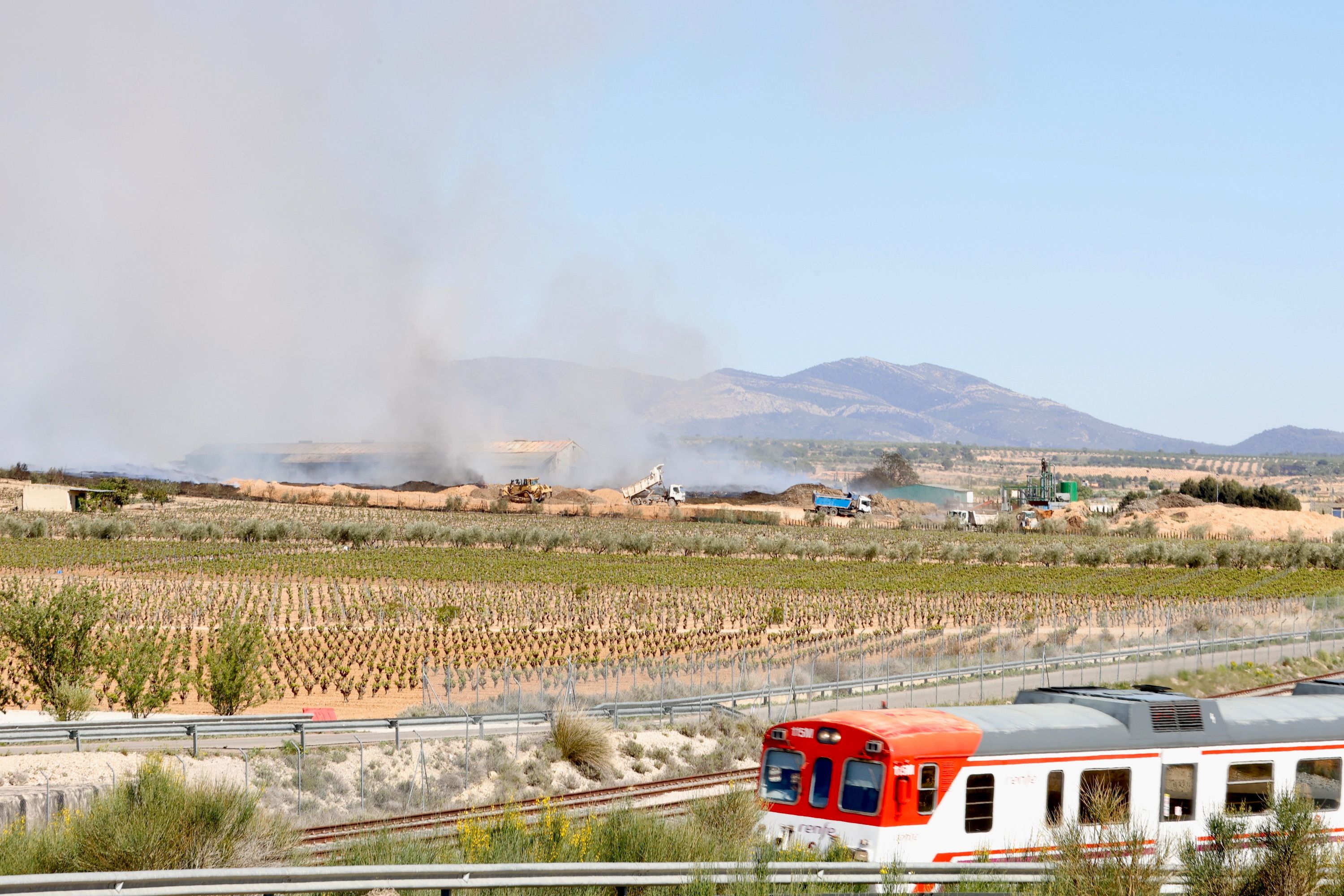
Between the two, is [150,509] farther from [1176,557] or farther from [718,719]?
[718,719]

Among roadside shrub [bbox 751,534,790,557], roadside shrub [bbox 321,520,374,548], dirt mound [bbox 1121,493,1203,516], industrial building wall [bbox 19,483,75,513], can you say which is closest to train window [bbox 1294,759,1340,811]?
roadside shrub [bbox 751,534,790,557]

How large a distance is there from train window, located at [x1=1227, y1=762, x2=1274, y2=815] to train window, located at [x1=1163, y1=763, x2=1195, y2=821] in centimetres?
67

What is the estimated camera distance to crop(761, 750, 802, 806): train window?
642 inches

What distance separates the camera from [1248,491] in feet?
543

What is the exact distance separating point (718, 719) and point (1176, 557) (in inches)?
2947

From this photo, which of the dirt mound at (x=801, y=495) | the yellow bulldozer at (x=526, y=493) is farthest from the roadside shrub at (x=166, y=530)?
the dirt mound at (x=801, y=495)

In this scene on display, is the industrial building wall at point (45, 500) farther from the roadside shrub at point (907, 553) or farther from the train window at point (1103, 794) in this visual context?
the train window at point (1103, 794)

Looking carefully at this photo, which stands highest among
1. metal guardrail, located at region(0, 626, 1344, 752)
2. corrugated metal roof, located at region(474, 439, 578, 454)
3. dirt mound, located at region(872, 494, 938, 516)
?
corrugated metal roof, located at region(474, 439, 578, 454)

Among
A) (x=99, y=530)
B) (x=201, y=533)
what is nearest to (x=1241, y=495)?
(x=201, y=533)

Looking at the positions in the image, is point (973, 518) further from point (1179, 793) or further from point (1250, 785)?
point (1179, 793)

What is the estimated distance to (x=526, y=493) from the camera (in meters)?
149

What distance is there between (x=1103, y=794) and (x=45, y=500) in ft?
440

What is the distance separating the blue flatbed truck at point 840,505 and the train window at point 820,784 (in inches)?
5200

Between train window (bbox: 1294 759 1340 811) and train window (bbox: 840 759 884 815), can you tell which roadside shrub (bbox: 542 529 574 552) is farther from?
train window (bbox: 840 759 884 815)
